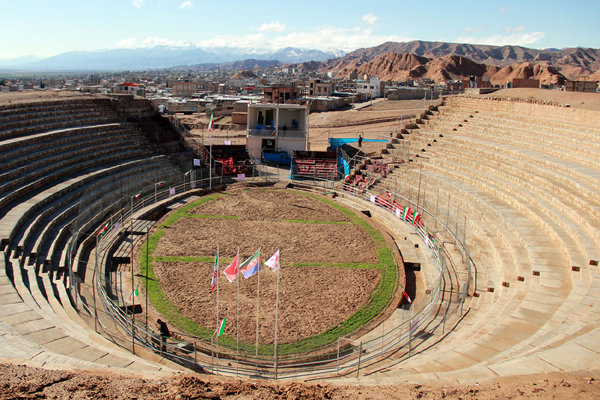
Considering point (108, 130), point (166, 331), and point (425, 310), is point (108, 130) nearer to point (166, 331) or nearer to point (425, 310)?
point (166, 331)

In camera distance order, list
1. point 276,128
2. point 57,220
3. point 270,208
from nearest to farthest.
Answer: point 57,220
point 270,208
point 276,128

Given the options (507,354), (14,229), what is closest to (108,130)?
(14,229)

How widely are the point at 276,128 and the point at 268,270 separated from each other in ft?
74.7

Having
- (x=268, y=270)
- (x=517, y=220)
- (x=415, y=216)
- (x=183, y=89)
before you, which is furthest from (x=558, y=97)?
(x=183, y=89)

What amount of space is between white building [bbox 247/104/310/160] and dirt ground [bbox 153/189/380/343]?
11.0 m

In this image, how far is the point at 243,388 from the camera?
946 centimetres

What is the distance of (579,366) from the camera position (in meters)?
10.2

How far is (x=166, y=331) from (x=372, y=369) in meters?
6.11

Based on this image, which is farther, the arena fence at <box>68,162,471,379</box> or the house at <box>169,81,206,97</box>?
the house at <box>169,81,206,97</box>

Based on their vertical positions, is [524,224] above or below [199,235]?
above

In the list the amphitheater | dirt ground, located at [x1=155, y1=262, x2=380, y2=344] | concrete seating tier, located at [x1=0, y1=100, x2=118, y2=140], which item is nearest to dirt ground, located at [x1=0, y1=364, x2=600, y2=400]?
the amphitheater

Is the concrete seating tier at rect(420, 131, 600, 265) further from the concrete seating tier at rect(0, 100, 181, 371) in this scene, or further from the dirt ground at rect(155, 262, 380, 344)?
the concrete seating tier at rect(0, 100, 181, 371)

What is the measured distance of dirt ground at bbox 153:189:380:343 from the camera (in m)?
16.8

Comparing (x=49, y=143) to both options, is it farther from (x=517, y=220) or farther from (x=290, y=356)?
(x=517, y=220)
